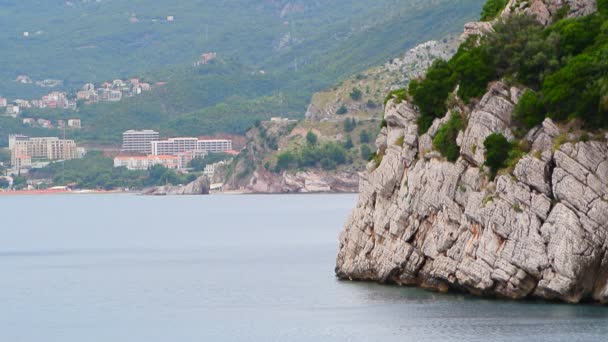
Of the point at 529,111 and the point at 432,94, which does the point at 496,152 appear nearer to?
the point at 529,111

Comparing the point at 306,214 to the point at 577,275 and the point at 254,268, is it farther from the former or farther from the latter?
the point at 577,275

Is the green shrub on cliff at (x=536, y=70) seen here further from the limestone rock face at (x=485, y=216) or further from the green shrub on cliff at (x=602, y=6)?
the limestone rock face at (x=485, y=216)

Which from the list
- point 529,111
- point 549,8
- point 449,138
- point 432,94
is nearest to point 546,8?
point 549,8

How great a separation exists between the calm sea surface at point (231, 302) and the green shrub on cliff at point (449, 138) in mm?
5102

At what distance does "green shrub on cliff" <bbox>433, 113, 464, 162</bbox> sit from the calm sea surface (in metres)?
5.10

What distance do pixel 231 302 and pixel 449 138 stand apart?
11.0 metres

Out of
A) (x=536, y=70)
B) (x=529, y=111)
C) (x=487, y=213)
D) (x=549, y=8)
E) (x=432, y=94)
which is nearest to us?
(x=487, y=213)

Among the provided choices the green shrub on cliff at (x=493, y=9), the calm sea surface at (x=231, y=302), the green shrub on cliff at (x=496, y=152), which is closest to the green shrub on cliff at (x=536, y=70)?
the green shrub on cliff at (x=496, y=152)

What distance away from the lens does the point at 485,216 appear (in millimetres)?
48656

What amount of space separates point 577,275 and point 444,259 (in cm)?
612

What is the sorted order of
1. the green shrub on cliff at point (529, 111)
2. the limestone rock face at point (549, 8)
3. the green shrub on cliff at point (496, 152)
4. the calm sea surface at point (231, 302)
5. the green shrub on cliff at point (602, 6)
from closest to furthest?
the calm sea surface at point (231, 302), the green shrub on cliff at point (496, 152), the green shrub on cliff at point (529, 111), the green shrub on cliff at point (602, 6), the limestone rock face at point (549, 8)

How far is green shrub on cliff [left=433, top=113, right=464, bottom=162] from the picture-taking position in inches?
2076

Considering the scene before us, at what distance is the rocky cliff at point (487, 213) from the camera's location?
152 feet

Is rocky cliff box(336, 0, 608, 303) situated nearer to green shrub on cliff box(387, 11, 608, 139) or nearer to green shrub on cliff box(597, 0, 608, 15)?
green shrub on cliff box(387, 11, 608, 139)
